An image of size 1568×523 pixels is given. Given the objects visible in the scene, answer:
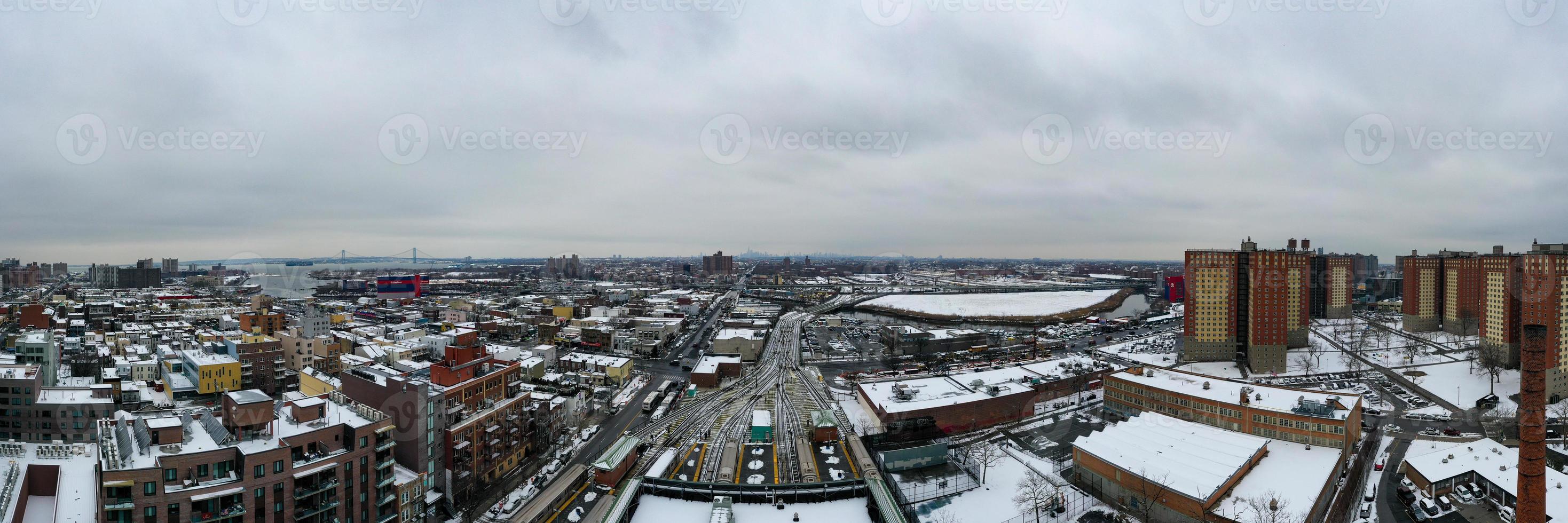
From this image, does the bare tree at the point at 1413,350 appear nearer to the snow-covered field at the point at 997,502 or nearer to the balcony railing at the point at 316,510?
the snow-covered field at the point at 997,502

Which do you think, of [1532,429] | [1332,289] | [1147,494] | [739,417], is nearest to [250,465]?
[739,417]

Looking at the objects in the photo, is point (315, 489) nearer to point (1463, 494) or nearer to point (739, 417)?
point (739, 417)

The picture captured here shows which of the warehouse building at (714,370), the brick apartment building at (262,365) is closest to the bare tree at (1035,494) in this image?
the warehouse building at (714,370)

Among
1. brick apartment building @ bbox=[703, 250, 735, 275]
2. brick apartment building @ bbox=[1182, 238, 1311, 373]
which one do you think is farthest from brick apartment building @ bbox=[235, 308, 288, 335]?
brick apartment building @ bbox=[703, 250, 735, 275]

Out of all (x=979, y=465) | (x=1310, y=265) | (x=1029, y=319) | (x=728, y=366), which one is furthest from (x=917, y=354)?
(x=1310, y=265)

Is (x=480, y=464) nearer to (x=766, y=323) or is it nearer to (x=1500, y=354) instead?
(x=766, y=323)
